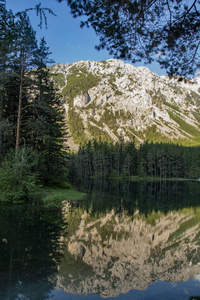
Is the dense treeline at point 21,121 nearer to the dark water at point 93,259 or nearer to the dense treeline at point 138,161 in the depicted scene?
the dark water at point 93,259

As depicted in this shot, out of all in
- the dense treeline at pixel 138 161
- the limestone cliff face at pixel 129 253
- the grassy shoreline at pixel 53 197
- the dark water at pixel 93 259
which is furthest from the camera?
the dense treeline at pixel 138 161

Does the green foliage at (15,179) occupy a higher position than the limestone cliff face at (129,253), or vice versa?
the green foliage at (15,179)

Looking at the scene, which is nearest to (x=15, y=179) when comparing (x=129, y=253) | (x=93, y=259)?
(x=93, y=259)

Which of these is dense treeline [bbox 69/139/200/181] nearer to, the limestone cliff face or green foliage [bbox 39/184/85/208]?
green foliage [bbox 39/184/85/208]

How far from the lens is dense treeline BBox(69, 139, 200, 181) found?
92.0 meters

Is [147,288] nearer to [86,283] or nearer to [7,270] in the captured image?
[86,283]

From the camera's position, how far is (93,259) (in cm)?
789

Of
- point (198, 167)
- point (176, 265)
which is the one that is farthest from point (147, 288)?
point (198, 167)

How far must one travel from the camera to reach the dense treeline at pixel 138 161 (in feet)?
302

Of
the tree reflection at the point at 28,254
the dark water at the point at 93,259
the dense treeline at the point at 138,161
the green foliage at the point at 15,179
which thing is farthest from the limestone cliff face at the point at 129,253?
the dense treeline at the point at 138,161

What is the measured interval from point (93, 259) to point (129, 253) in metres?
1.76

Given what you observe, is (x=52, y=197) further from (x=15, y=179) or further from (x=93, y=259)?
(x=93, y=259)

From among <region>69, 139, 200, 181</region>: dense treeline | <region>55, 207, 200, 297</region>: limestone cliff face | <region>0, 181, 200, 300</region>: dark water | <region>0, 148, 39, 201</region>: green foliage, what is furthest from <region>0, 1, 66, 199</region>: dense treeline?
<region>69, 139, 200, 181</region>: dense treeline

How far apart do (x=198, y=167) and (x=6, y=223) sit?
323 ft
